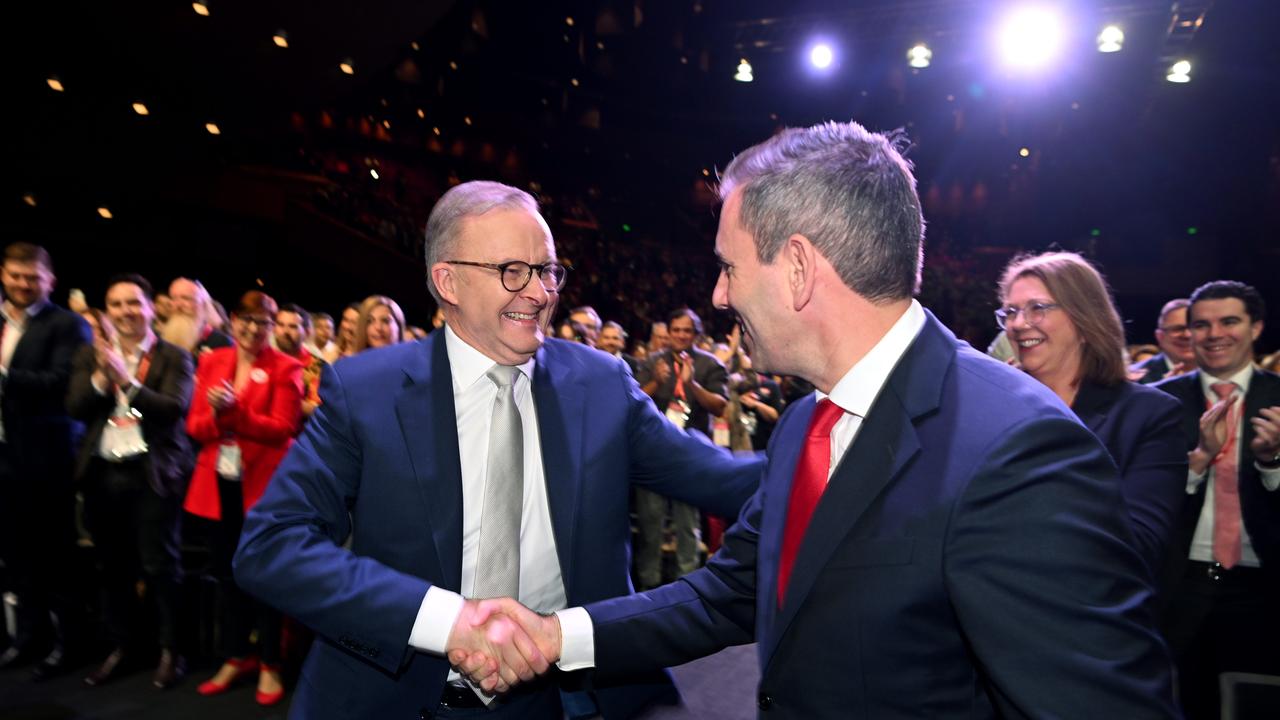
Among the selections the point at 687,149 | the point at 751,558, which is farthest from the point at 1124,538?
the point at 687,149

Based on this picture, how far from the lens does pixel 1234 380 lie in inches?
126

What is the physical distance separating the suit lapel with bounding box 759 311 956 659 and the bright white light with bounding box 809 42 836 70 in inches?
406

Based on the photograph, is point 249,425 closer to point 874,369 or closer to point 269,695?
point 269,695

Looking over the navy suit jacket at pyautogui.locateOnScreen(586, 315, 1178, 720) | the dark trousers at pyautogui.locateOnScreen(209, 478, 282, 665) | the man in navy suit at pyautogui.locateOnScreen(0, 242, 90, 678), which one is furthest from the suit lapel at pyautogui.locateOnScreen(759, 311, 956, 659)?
the man in navy suit at pyautogui.locateOnScreen(0, 242, 90, 678)

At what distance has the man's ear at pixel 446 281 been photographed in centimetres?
186

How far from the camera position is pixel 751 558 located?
1.62 m

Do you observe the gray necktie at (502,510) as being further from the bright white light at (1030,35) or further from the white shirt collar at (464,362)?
the bright white light at (1030,35)

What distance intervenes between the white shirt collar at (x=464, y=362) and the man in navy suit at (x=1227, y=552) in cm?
255

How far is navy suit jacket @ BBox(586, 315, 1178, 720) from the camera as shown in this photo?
37.4 inches

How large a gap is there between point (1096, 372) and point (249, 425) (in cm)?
368

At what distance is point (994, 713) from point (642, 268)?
18321 mm

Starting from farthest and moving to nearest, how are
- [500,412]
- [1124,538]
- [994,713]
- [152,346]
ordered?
[152,346] < [500,412] < [994,713] < [1124,538]

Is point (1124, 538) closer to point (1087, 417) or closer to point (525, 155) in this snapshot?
point (1087, 417)

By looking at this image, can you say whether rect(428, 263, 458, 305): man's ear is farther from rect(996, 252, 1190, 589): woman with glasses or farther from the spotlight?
the spotlight
